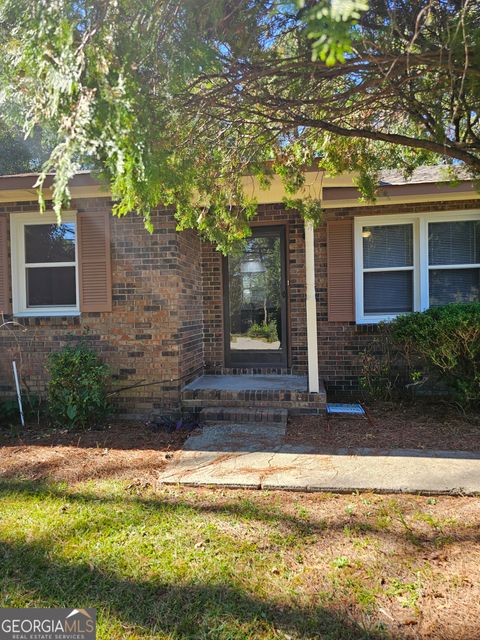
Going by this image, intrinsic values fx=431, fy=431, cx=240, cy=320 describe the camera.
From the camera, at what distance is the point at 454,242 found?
21.0 ft

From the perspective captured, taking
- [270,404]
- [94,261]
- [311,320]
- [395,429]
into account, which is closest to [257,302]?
[311,320]

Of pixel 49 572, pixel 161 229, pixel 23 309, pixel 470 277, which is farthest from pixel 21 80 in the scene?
pixel 470 277

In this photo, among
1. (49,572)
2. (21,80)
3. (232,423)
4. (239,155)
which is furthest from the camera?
(232,423)

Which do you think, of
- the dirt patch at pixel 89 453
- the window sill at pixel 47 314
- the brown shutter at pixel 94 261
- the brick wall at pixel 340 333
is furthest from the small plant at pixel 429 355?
the window sill at pixel 47 314

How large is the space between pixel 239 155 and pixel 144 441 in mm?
3190

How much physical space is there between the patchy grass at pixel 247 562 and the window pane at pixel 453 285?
385 centimetres

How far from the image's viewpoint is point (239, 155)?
4242 millimetres

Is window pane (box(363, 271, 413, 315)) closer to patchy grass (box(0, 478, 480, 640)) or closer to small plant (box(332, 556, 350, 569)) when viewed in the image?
patchy grass (box(0, 478, 480, 640))

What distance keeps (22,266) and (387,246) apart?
5366mm

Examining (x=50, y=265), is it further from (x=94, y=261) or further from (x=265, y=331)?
(x=265, y=331)

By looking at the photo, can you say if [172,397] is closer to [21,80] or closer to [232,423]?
[232,423]

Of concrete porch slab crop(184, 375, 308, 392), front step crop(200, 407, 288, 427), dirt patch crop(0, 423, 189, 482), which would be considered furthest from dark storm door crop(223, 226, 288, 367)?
dirt patch crop(0, 423, 189, 482)

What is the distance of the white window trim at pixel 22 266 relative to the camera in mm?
6051

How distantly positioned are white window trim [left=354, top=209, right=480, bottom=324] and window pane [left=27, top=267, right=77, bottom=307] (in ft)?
13.6
